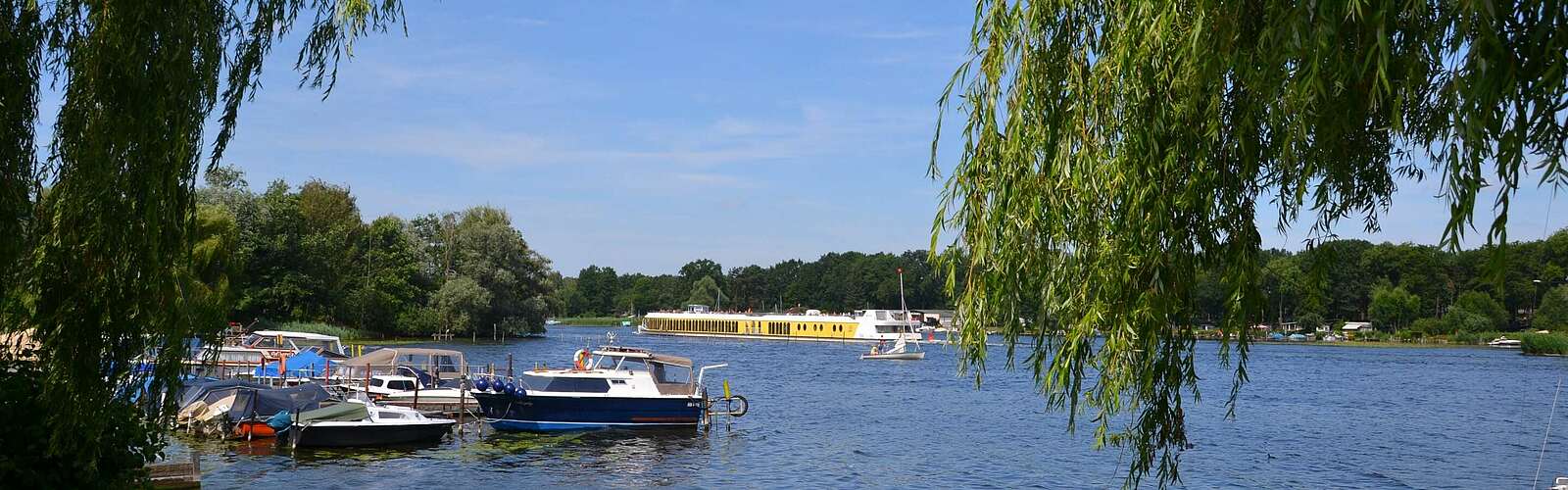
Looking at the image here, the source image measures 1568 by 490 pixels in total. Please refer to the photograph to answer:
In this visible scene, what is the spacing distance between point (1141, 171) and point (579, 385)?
1069 inches

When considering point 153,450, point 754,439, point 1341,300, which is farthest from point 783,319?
point 153,450

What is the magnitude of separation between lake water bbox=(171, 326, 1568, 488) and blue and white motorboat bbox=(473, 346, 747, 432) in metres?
0.51

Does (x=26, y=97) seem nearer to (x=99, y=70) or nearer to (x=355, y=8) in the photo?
(x=99, y=70)

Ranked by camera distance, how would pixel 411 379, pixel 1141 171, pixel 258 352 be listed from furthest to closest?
pixel 258 352, pixel 411 379, pixel 1141 171

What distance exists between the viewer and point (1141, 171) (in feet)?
21.9

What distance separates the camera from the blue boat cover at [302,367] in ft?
128

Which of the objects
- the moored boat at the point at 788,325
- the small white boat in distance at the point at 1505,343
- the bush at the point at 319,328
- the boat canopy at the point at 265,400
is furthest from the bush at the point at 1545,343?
the boat canopy at the point at 265,400

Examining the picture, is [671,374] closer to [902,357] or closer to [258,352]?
[258,352]

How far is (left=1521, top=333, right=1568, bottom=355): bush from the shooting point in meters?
84.4

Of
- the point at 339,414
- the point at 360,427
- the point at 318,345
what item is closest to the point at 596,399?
the point at 360,427

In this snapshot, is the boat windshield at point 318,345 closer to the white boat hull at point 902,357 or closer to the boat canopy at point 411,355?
the boat canopy at point 411,355

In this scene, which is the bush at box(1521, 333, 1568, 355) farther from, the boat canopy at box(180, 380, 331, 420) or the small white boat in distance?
the boat canopy at box(180, 380, 331, 420)

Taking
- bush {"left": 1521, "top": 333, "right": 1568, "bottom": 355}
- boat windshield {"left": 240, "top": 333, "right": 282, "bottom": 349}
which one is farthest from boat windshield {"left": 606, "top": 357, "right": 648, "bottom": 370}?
bush {"left": 1521, "top": 333, "right": 1568, "bottom": 355}

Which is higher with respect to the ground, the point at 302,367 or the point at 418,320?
the point at 418,320
